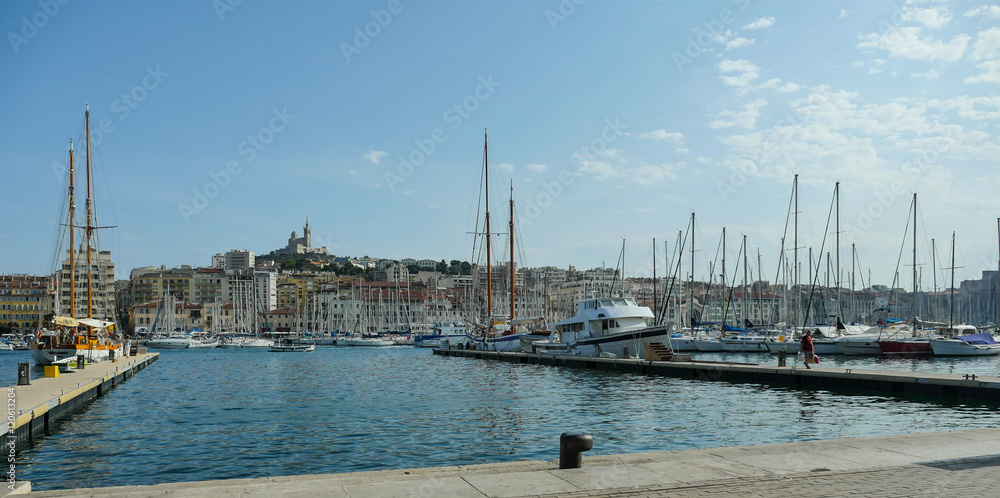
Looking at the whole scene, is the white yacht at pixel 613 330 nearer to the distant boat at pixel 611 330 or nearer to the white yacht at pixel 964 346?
the distant boat at pixel 611 330

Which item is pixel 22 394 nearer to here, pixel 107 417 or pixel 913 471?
pixel 107 417

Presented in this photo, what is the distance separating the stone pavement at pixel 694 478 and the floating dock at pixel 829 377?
612 inches

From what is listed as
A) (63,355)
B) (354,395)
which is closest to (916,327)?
(354,395)

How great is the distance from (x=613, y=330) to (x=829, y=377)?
20214 millimetres

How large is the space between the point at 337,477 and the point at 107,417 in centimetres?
1950

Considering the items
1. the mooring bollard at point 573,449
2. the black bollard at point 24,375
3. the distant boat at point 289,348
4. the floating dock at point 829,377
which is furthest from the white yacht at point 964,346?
the distant boat at point 289,348

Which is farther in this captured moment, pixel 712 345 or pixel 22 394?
pixel 712 345

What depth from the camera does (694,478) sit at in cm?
998

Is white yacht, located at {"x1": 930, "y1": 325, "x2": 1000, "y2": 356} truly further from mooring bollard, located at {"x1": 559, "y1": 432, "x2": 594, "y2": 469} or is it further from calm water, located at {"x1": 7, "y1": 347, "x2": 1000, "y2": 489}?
mooring bollard, located at {"x1": 559, "y1": 432, "x2": 594, "y2": 469}

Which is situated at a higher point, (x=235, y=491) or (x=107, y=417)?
(x=235, y=491)

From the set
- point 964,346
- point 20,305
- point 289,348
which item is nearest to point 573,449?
point 964,346

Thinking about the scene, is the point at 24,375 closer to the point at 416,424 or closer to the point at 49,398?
the point at 49,398

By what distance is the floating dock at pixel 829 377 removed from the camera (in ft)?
83.8

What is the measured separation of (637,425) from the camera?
22.1m
